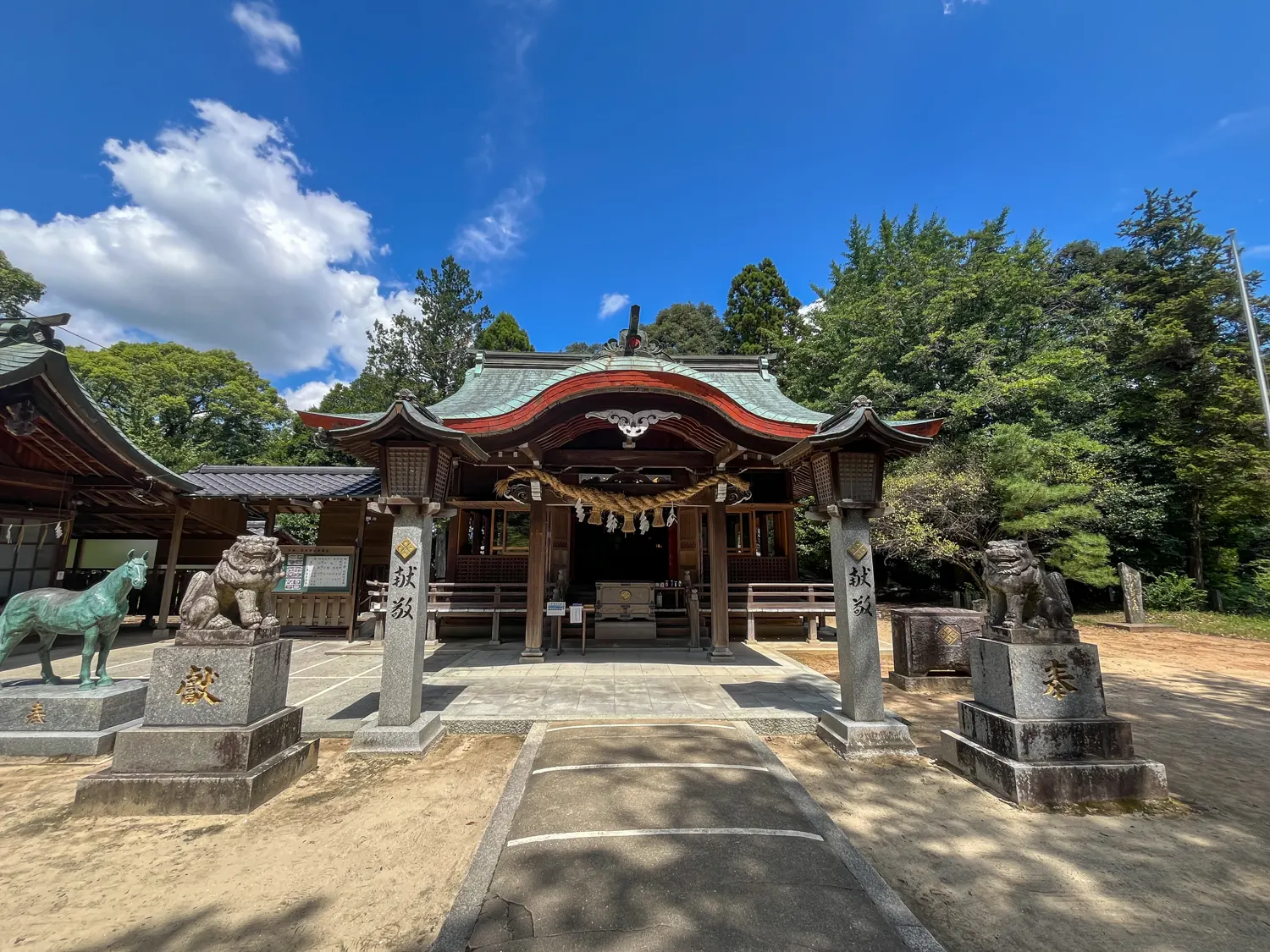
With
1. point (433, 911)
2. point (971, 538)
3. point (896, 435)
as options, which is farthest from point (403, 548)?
point (971, 538)

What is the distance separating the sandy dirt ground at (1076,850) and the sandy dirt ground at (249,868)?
3.08 meters

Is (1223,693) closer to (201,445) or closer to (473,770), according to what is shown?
(473,770)

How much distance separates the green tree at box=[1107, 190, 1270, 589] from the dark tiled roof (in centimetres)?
2578

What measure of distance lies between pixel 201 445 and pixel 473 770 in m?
33.7

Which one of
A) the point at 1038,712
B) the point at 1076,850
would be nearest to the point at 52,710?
the point at 1076,850

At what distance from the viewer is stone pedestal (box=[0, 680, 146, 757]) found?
511cm

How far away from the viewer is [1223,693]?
796cm

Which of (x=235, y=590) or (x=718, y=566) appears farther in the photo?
(x=718, y=566)

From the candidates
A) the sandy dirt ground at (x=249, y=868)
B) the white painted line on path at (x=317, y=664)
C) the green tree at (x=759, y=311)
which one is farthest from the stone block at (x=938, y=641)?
the green tree at (x=759, y=311)

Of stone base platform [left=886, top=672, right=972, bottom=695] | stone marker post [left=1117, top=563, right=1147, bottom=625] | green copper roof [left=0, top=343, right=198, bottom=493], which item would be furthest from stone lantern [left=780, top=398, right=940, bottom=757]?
stone marker post [left=1117, top=563, right=1147, bottom=625]

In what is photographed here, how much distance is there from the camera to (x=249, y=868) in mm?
3260

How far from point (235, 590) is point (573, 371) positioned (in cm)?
→ 536

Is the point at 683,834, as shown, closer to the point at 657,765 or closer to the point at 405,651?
the point at 657,765

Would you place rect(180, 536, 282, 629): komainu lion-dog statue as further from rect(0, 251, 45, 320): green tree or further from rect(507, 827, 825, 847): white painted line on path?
rect(0, 251, 45, 320): green tree
